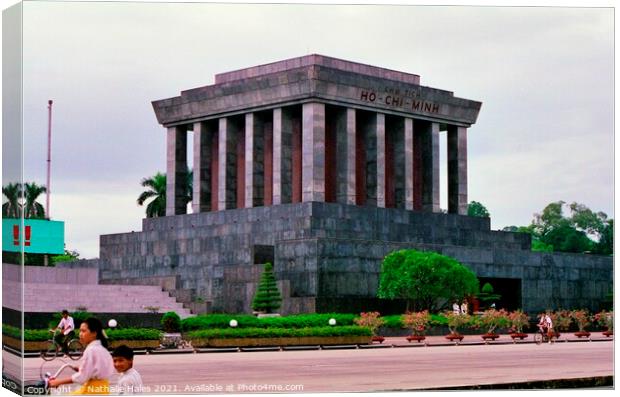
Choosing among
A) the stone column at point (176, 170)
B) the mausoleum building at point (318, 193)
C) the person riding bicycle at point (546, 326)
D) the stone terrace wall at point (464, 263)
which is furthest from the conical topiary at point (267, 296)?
the stone column at point (176, 170)

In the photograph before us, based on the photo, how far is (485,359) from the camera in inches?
1193

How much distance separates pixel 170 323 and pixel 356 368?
552 inches

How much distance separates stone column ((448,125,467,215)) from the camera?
58812 mm

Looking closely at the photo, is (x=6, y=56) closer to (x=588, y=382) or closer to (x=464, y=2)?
(x=464, y=2)

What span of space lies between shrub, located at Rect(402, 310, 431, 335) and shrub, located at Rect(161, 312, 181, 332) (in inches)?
309

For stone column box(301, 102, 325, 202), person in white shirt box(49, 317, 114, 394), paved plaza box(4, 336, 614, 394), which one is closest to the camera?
person in white shirt box(49, 317, 114, 394)

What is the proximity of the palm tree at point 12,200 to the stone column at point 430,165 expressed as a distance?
3693 cm

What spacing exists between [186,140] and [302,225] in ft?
38.0

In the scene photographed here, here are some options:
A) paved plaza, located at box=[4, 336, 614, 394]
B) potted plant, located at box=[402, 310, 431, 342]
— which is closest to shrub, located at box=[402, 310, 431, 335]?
potted plant, located at box=[402, 310, 431, 342]

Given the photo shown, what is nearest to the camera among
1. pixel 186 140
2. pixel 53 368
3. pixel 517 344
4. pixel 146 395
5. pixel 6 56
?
pixel 146 395

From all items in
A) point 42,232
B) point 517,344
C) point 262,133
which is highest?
point 262,133

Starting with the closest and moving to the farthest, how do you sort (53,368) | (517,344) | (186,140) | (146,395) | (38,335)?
(146,395) → (53,368) → (38,335) → (517,344) → (186,140)

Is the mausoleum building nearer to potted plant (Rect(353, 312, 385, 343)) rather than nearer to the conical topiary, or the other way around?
the conical topiary

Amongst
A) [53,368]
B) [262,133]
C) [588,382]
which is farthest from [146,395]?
[262,133]
